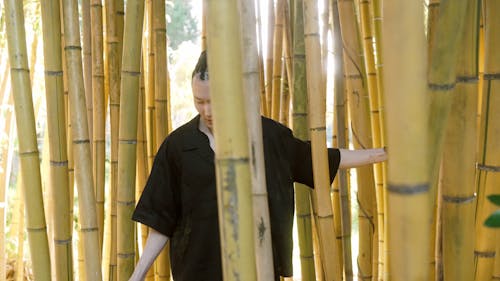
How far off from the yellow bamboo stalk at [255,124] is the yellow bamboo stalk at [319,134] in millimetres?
187

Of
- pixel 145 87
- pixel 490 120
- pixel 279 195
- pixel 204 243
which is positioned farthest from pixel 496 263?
pixel 145 87

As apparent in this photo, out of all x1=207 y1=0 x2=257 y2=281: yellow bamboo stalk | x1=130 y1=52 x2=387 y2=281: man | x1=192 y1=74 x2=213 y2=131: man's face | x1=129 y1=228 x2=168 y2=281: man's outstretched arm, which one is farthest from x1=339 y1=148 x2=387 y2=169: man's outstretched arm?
x1=207 y1=0 x2=257 y2=281: yellow bamboo stalk

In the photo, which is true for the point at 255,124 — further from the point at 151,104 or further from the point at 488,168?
the point at 151,104

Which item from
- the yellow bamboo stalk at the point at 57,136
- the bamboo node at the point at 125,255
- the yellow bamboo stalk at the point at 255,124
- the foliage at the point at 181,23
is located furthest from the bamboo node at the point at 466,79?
the foliage at the point at 181,23

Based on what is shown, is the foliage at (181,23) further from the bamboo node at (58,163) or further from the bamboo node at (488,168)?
the bamboo node at (488,168)

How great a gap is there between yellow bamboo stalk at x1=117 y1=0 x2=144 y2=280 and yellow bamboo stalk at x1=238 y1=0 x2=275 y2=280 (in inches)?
14.5

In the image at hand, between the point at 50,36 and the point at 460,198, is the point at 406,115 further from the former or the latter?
the point at 50,36

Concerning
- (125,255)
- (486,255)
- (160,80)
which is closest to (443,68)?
(486,255)

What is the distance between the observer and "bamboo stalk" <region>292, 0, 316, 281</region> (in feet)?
3.60

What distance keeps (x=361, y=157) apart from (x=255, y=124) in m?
0.50

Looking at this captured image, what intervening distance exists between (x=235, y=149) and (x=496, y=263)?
0.51 m

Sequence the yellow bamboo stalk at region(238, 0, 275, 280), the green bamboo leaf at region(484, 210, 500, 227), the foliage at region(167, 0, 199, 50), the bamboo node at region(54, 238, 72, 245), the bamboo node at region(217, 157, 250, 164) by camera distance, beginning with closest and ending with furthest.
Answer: the green bamboo leaf at region(484, 210, 500, 227), the bamboo node at region(217, 157, 250, 164), the yellow bamboo stalk at region(238, 0, 275, 280), the bamboo node at region(54, 238, 72, 245), the foliage at region(167, 0, 199, 50)

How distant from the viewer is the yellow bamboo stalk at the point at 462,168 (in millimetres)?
716

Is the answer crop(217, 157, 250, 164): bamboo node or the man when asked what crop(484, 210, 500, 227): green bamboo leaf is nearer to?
crop(217, 157, 250, 164): bamboo node
